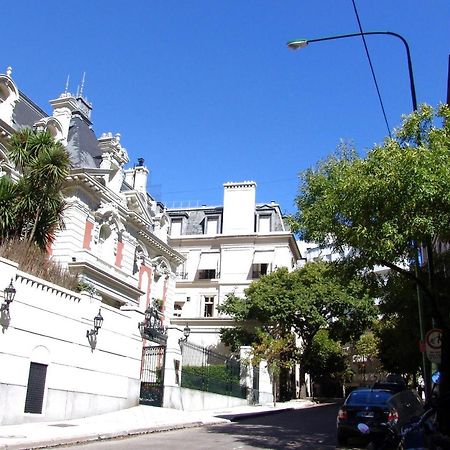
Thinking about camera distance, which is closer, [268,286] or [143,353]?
[143,353]

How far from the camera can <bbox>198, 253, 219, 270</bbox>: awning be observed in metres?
49.4

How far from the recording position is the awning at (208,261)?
4938 centimetres

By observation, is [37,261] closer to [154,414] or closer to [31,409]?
[31,409]

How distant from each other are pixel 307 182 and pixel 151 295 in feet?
75.6

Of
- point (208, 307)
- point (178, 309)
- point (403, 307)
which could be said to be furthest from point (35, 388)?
point (178, 309)

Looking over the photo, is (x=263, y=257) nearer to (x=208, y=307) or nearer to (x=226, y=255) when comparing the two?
(x=226, y=255)

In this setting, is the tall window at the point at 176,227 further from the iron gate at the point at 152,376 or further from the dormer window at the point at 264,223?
the iron gate at the point at 152,376

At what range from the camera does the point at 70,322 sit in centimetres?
1609

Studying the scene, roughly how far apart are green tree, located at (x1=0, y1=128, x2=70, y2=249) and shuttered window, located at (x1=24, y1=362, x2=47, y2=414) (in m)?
3.95

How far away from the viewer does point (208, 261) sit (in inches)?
1957

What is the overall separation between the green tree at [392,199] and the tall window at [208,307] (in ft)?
115

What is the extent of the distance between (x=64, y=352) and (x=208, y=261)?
34.1 metres

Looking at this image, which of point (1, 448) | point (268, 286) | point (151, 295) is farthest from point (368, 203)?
point (268, 286)

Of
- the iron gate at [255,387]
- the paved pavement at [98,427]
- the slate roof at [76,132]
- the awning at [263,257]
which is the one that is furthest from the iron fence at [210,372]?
the awning at [263,257]
